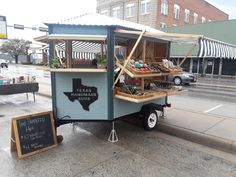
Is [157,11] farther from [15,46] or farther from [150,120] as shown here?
[15,46]

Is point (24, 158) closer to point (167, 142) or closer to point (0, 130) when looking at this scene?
point (0, 130)

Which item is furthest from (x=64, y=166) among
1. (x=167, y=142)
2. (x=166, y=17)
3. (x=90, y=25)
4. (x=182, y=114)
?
(x=166, y=17)

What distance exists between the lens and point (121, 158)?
12.8 feet

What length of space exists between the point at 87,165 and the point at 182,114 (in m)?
3.89

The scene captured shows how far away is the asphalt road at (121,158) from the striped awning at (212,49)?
203 cm

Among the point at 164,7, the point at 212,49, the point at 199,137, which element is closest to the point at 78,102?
the point at 199,137

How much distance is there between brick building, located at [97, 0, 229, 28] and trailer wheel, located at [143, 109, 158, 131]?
84.5ft

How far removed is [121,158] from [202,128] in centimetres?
243

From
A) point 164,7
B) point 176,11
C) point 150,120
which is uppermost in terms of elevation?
point 176,11

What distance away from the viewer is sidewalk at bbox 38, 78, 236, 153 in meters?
4.50

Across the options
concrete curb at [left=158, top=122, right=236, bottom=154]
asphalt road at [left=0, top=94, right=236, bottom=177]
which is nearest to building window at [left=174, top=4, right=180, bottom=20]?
concrete curb at [left=158, top=122, right=236, bottom=154]

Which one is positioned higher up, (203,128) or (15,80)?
(15,80)

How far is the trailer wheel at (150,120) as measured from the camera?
5.14 meters

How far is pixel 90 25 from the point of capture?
400 centimetres
